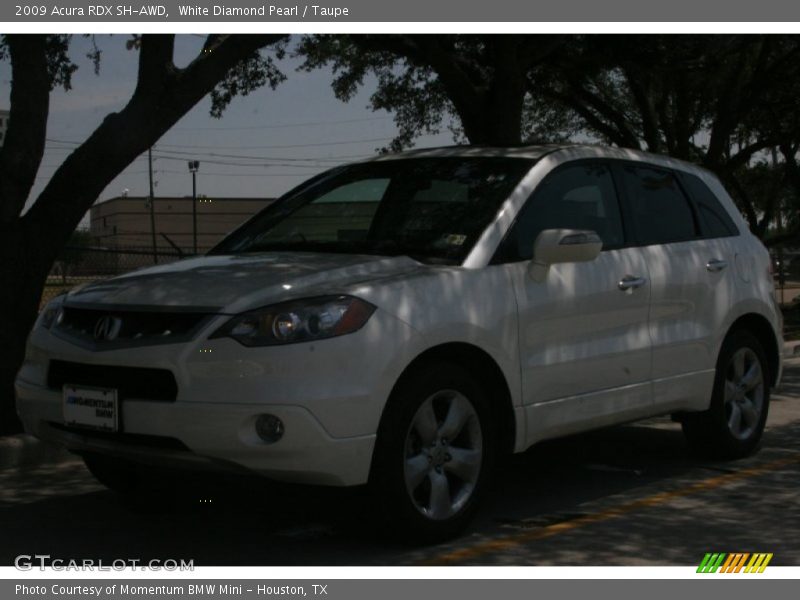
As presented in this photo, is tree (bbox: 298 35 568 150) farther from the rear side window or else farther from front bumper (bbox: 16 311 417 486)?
front bumper (bbox: 16 311 417 486)

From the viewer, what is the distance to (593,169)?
22.5ft

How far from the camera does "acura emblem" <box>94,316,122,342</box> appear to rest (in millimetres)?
5391

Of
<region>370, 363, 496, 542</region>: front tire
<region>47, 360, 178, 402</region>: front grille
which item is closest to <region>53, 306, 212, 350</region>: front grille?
<region>47, 360, 178, 402</region>: front grille

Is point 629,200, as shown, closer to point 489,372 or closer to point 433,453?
point 489,372

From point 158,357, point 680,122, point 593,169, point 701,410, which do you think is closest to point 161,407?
point 158,357

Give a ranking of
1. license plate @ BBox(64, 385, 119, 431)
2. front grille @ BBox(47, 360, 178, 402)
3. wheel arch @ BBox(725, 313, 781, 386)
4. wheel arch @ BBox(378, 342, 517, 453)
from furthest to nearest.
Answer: wheel arch @ BBox(725, 313, 781, 386), wheel arch @ BBox(378, 342, 517, 453), license plate @ BBox(64, 385, 119, 431), front grille @ BBox(47, 360, 178, 402)

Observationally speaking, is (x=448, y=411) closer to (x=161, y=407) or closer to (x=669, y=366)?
(x=161, y=407)

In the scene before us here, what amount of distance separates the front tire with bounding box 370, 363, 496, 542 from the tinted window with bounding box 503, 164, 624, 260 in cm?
84

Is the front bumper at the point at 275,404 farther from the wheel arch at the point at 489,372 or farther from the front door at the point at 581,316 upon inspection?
the front door at the point at 581,316

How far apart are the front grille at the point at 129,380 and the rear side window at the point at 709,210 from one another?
3.81 m

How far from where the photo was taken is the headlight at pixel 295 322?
16.6ft

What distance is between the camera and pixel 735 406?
25.1 ft

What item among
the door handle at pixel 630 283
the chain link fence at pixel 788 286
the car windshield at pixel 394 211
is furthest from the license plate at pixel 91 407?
the chain link fence at pixel 788 286

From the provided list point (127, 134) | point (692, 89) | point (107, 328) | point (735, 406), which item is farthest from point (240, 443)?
point (692, 89)
